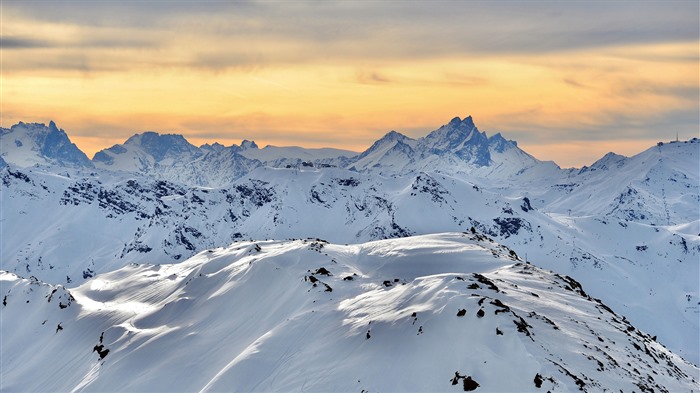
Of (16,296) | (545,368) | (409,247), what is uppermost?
(545,368)

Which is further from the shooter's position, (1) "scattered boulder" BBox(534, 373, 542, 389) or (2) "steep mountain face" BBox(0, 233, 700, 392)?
(2) "steep mountain face" BBox(0, 233, 700, 392)

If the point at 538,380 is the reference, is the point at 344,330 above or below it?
below

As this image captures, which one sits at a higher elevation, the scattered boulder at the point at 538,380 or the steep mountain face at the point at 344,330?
the scattered boulder at the point at 538,380

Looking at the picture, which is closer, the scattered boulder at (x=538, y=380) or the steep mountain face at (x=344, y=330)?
the scattered boulder at (x=538, y=380)

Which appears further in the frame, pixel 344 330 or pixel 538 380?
pixel 344 330

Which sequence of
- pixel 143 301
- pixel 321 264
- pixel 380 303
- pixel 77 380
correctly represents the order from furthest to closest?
1. pixel 143 301
2. pixel 321 264
3. pixel 77 380
4. pixel 380 303

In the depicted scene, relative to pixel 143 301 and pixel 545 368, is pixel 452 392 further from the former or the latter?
pixel 143 301

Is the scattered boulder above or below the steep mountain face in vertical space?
above

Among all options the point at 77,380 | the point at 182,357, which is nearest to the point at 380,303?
the point at 182,357
